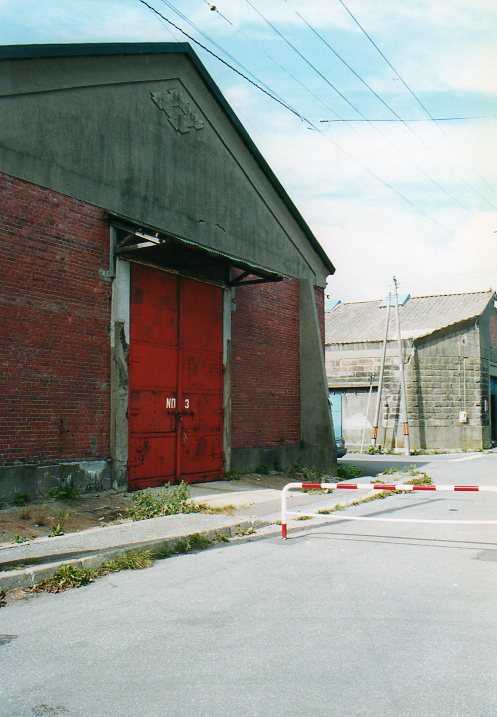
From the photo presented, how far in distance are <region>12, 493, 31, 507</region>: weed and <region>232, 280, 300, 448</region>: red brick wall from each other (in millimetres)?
6004

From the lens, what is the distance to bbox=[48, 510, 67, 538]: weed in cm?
869

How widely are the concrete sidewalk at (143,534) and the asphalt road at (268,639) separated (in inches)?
18.8

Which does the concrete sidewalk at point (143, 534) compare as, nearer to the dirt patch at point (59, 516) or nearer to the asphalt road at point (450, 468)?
the dirt patch at point (59, 516)

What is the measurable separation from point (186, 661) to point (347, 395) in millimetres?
27077

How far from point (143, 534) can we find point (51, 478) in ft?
9.19

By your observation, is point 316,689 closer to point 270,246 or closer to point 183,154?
point 183,154

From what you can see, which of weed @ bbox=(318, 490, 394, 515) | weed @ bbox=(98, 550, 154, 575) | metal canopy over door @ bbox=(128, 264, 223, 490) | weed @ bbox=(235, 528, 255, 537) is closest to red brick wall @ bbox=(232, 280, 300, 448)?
metal canopy over door @ bbox=(128, 264, 223, 490)

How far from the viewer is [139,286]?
1298 centimetres

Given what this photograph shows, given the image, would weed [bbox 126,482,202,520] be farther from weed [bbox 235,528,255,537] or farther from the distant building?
the distant building

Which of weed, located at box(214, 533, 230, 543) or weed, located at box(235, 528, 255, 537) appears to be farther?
weed, located at box(235, 528, 255, 537)

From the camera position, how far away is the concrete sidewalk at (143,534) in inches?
269

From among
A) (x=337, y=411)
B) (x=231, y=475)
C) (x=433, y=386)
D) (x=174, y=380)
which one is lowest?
(x=231, y=475)

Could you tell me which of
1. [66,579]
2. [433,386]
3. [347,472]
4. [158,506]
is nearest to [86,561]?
[66,579]

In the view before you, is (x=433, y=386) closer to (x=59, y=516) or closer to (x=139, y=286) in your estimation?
(x=139, y=286)
